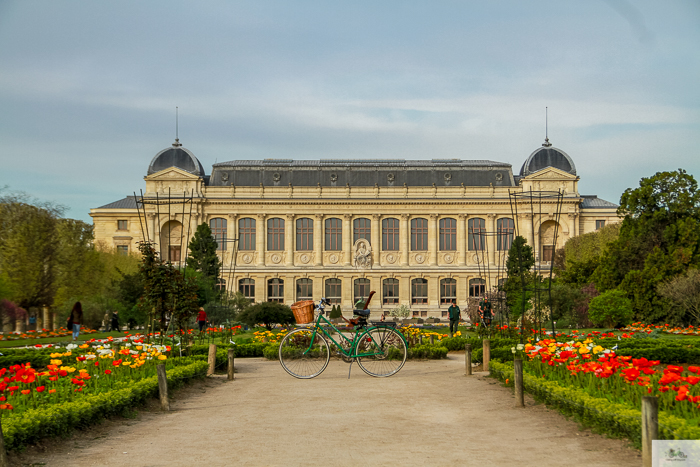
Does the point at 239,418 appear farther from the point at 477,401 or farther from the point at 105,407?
the point at 477,401

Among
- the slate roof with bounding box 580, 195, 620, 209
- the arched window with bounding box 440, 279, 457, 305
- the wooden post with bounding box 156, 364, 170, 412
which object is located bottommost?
the wooden post with bounding box 156, 364, 170, 412

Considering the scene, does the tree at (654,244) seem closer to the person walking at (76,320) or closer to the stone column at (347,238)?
the person walking at (76,320)

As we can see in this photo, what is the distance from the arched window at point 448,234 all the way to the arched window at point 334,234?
9.66 metres

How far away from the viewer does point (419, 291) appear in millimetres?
67562

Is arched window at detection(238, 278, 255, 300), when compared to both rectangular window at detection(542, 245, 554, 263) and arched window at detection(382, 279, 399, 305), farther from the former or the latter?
rectangular window at detection(542, 245, 554, 263)

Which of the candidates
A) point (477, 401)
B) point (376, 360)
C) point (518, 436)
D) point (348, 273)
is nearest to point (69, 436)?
point (518, 436)

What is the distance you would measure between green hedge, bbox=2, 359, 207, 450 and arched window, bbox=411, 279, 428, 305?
55.4 meters

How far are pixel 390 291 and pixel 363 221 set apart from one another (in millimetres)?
7176

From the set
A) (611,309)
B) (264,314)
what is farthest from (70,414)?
(264,314)

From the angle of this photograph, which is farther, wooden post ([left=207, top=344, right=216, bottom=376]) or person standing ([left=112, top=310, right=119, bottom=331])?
person standing ([left=112, top=310, right=119, bottom=331])

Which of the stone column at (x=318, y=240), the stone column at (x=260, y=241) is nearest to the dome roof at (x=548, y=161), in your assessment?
the stone column at (x=318, y=240)

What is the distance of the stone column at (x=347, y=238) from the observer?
67.8 metres

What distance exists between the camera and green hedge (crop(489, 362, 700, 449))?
24.4 feet

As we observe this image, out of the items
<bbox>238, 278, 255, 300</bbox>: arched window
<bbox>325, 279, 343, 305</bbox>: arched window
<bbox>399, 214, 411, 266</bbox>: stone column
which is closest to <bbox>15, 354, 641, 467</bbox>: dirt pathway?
<bbox>325, 279, 343, 305</bbox>: arched window
